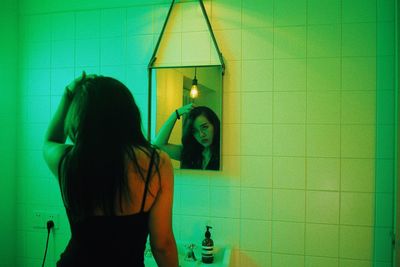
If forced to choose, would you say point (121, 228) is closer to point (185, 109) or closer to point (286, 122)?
point (185, 109)

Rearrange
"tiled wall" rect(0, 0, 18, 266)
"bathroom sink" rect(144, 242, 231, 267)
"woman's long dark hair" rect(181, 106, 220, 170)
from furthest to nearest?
"tiled wall" rect(0, 0, 18, 266) → "woman's long dark hair" rect(181, 106, 220, 170) → "bathroom sink" rect(144, 242, 231, 267)

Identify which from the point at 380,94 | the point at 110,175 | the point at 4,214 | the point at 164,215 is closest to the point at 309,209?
the point at 380,94

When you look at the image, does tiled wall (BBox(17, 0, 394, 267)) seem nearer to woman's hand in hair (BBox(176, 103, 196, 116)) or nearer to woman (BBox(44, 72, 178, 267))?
woman's hand in hair (BBox(176, 103, 196, 116))

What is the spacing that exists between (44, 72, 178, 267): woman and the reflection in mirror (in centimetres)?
74

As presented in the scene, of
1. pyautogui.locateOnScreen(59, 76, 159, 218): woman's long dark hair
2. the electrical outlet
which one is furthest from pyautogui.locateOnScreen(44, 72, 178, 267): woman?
the electrical outlet

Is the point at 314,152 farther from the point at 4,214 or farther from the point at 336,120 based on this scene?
the point at 4,214

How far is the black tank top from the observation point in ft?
2.96

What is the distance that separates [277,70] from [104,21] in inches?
43.6

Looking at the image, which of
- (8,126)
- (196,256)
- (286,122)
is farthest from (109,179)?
(8,126)

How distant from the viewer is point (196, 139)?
1.71 meters

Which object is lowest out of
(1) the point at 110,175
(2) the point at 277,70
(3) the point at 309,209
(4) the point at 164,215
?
(3) the point at 309,209

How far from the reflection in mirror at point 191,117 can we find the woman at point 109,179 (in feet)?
2.43

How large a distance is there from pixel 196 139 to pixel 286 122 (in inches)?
20.3

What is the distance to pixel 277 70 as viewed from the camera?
64.4 inches
